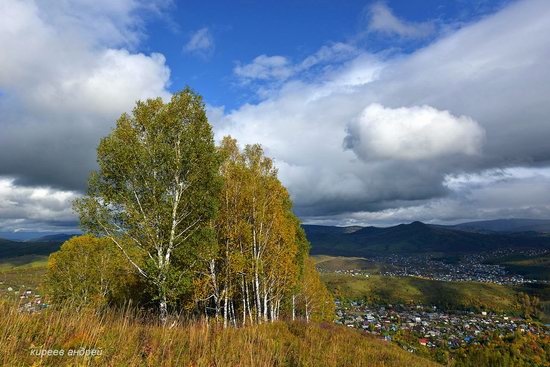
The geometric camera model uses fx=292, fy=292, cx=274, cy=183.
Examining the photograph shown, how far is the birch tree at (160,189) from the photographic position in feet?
74.6

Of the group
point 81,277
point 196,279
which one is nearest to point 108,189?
point 196,279

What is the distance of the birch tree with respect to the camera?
895 inches

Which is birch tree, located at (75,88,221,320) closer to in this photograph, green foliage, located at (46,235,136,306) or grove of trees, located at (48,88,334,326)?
grove of trees, located at (48,88,334,326)

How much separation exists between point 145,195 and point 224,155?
7.38m

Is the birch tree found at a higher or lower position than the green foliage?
higher

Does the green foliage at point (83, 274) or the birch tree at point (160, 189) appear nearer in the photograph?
the birch tree at point (160, 189)

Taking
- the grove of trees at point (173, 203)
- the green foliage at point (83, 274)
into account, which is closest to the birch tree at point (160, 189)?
the grove of trees at point (173, 203)

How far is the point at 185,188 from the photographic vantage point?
24688 mm

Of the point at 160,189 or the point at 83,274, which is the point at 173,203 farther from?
the point at 83,274

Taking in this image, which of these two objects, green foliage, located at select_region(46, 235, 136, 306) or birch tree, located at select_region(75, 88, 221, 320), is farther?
green foliage, located at select_region(46, 235, 136, 306)

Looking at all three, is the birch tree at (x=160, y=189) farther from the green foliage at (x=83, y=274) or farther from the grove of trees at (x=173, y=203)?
the green foliage at (x=83, y=274)

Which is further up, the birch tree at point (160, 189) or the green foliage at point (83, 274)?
the birch tree at point (160, 189)

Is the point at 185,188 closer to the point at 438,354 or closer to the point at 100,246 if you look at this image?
the point at 100,246

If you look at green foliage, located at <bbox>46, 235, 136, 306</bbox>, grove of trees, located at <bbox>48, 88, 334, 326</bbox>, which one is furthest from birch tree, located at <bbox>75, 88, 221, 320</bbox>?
green foliage, located at <bbox>46, 235, 136, 306</bbox>
